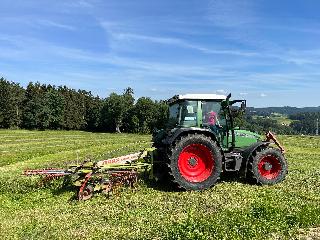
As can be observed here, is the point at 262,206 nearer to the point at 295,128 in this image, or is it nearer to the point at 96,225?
the point at 96,225

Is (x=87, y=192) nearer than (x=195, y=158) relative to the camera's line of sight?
Yes

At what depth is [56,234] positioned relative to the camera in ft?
25.2

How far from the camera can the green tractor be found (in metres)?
11.2

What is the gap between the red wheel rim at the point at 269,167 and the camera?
12.2m

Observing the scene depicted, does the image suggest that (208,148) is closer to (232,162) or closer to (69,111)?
(232,162)

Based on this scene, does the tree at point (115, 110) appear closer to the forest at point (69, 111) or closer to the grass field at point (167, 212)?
the forest at point (69, 111)

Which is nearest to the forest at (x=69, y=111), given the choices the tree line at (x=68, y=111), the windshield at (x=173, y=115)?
the tree line at (x=68, y=111)

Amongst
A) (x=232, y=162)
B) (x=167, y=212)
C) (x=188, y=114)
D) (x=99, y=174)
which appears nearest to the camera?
(x=167, y=212)

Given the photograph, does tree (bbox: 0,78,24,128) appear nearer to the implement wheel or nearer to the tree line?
the tree line

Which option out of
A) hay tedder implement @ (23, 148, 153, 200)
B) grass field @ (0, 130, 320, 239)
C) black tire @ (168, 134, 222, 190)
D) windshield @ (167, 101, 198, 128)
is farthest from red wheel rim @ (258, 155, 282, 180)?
hay tedder implement @ (23, 148, 153, 200)

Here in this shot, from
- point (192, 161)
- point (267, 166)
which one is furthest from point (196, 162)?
point (267, 166)

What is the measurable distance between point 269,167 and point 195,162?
7.96ft

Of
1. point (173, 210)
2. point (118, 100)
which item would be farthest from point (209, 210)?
point (118, 100)

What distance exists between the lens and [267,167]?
1217 cm
